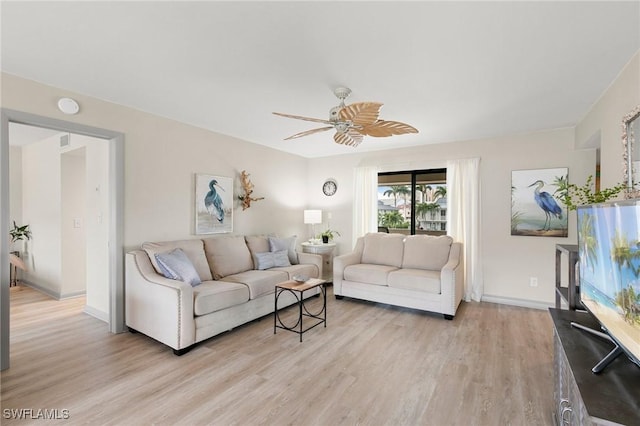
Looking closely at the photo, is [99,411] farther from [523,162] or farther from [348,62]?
[523,162]

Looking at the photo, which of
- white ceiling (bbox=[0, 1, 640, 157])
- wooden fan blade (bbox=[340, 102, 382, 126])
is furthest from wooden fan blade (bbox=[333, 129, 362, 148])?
white ceiling (bbox=[0, 1, 640, 157])

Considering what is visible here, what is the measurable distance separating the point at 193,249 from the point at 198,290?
0.73 m

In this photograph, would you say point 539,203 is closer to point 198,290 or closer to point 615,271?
point 615,271

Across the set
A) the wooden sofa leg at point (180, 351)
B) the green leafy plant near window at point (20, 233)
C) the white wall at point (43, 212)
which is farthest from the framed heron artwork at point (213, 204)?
the green leafy plant near window at point (20, 233)

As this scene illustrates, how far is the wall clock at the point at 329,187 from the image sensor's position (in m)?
5.70

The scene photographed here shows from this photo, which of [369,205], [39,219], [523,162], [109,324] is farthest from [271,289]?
[39,219]

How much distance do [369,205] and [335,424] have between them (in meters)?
3.81

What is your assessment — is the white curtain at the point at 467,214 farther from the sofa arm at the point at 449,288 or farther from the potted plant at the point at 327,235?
the potted plant at the point at 327,235

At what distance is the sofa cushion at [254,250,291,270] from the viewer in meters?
4.09

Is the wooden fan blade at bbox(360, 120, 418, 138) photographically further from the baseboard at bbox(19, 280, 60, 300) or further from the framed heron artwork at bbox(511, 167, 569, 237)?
the baseboard at bbox(19, 280, 60, 300)

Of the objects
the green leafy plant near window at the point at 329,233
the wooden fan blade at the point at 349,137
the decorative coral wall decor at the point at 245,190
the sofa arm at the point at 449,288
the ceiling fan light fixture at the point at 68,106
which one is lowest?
the sofa arm at the point at 449,288

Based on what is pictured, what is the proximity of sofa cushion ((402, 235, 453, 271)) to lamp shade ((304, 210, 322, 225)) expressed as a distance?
1698 mm

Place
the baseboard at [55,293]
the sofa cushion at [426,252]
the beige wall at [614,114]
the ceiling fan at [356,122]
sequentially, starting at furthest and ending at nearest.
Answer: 1. the baseboard at [55,293]
2. the sofa cushion at [426,252]
3. the ceiling fan at [356,122]
4. the beige wall at [614,114]

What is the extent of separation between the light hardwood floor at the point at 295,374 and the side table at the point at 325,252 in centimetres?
167
